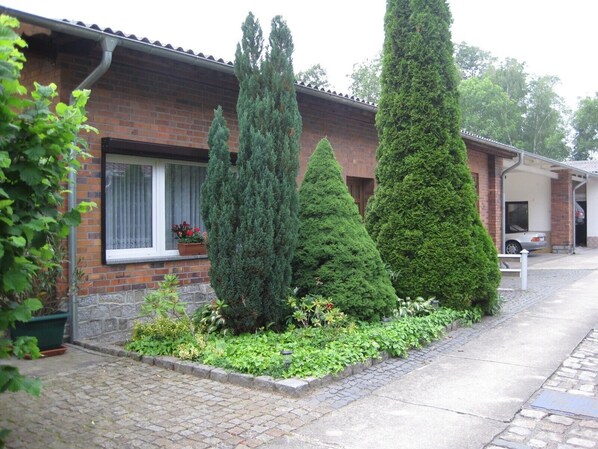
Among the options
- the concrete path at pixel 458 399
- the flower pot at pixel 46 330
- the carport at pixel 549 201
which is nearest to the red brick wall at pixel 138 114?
the flower pot at pixel 46 330

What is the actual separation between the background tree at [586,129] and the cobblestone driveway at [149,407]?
154 ft

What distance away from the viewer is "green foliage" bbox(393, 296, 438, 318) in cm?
732

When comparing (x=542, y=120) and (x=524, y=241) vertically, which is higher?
(x=542, y=120)

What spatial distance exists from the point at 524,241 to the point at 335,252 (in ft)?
57.5

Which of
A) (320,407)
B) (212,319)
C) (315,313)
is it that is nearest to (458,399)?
(320,407)

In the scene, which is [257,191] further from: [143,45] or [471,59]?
[471,59]

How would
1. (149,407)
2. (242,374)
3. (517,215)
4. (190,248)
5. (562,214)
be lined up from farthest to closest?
(517,215)
(562,214)
(190,248)
(242,374)
(149,407)

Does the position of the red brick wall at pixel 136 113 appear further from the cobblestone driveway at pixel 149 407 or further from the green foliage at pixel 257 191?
the green foliage at pixel 257 191

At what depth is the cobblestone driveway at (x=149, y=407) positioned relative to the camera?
3.72 m

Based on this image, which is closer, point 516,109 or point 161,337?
point 161,337

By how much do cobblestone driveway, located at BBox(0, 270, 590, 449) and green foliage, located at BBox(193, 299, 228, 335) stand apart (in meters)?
0.92

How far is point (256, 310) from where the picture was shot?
600cm

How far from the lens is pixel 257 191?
594 centimetres

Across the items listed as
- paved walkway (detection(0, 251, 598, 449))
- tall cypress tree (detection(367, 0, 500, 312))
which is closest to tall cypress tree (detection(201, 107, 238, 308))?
paved walkway (detection(0, 251, 598, 449))
